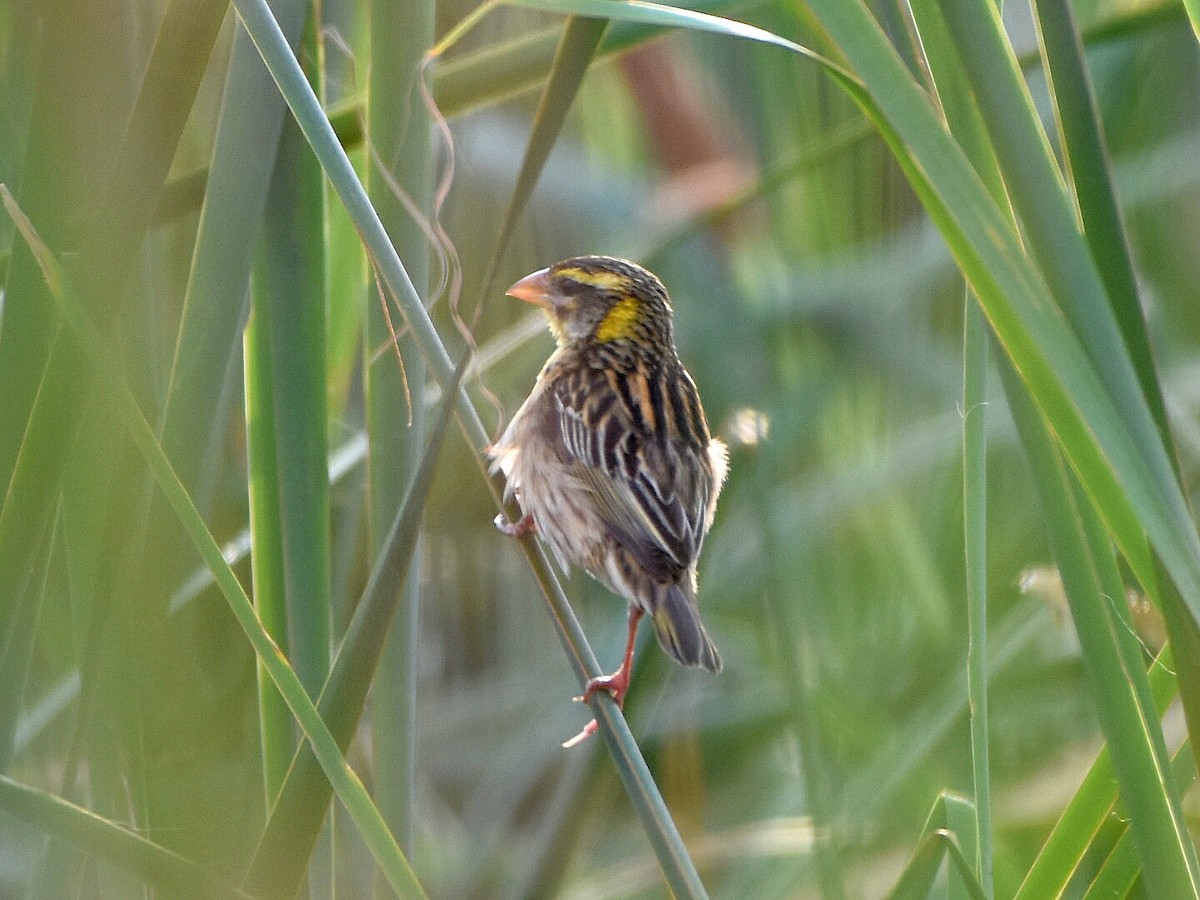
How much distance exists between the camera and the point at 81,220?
1.22 meters

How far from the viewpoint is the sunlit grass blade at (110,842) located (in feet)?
3.75

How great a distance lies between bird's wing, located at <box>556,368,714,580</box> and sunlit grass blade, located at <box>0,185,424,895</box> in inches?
41.3

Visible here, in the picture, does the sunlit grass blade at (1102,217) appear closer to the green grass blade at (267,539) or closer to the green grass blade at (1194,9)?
the green grass blade at (1194,9)

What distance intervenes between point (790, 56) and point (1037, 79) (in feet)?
2.99

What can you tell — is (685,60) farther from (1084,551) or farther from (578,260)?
(1084,551)

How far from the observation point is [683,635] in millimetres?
2111

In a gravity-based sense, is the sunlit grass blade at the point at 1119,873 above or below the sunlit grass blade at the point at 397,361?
below

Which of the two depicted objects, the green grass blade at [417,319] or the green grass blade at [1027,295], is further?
the green grass blade at [417,319]

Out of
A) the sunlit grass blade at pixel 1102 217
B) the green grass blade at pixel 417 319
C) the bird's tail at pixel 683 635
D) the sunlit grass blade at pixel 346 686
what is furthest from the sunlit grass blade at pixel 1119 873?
the sunlit grass blade at pixel 346 686

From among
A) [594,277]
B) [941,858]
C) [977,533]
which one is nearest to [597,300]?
[594,277]

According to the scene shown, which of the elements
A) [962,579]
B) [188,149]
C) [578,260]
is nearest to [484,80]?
[578,260]

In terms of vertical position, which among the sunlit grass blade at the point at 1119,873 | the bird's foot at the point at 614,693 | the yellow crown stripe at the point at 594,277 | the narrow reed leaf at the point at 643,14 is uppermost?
the narrow reed leaf at the point at 643,14

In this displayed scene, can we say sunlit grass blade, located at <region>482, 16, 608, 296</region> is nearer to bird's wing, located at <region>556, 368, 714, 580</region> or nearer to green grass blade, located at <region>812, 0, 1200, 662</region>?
green grass blade, located at <region>812, 0, 1200, 662</region>

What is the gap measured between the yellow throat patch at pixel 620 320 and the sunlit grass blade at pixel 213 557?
5.64 feet
